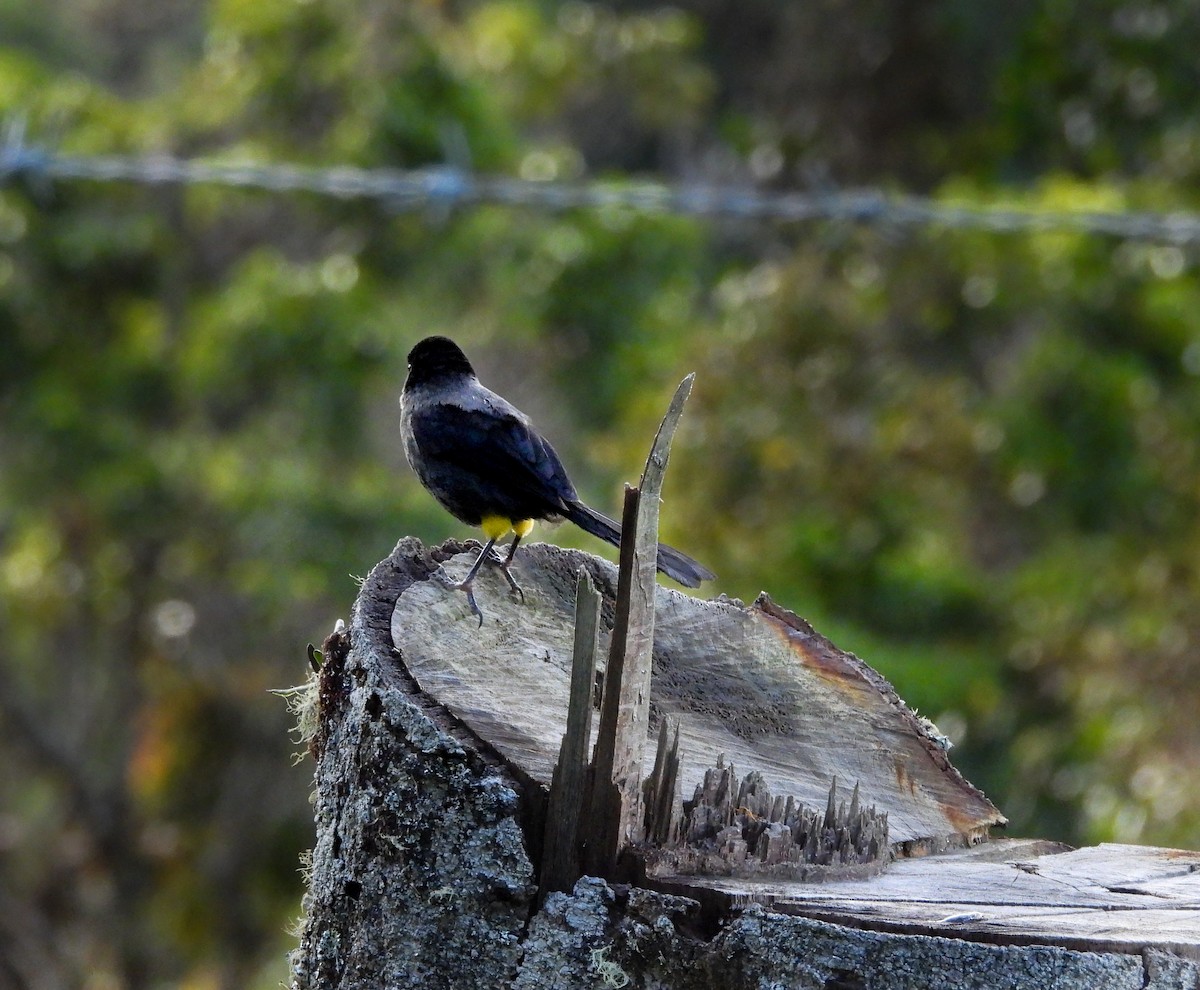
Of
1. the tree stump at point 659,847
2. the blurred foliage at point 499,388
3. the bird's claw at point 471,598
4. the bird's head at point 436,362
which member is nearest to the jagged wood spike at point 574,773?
the tree stump at point 659,847

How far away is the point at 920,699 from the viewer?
26.8 ft

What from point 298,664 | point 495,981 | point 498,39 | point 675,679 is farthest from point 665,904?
point 498,39

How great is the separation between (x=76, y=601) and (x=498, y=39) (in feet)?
16.7

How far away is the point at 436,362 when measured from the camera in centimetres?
457

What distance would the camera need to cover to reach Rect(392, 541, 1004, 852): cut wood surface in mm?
2764

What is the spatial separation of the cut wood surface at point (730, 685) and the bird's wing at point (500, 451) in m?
0.84

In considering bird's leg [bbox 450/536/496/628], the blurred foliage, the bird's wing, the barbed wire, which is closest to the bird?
the bird's wing

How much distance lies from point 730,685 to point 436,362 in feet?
5.81

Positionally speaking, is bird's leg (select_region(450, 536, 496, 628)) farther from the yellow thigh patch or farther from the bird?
the yellow thigh patch

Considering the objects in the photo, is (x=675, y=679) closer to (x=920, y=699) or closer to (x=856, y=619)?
Result: (x=920, y=699)

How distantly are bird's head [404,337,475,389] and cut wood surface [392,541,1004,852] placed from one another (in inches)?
56.7

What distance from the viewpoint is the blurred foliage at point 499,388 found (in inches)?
372

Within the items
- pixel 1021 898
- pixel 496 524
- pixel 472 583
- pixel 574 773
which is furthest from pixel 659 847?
pixel 496 524

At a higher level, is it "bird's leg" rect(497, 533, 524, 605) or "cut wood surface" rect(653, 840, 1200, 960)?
"bird's leg" rect(497, 533, 524, 605)
